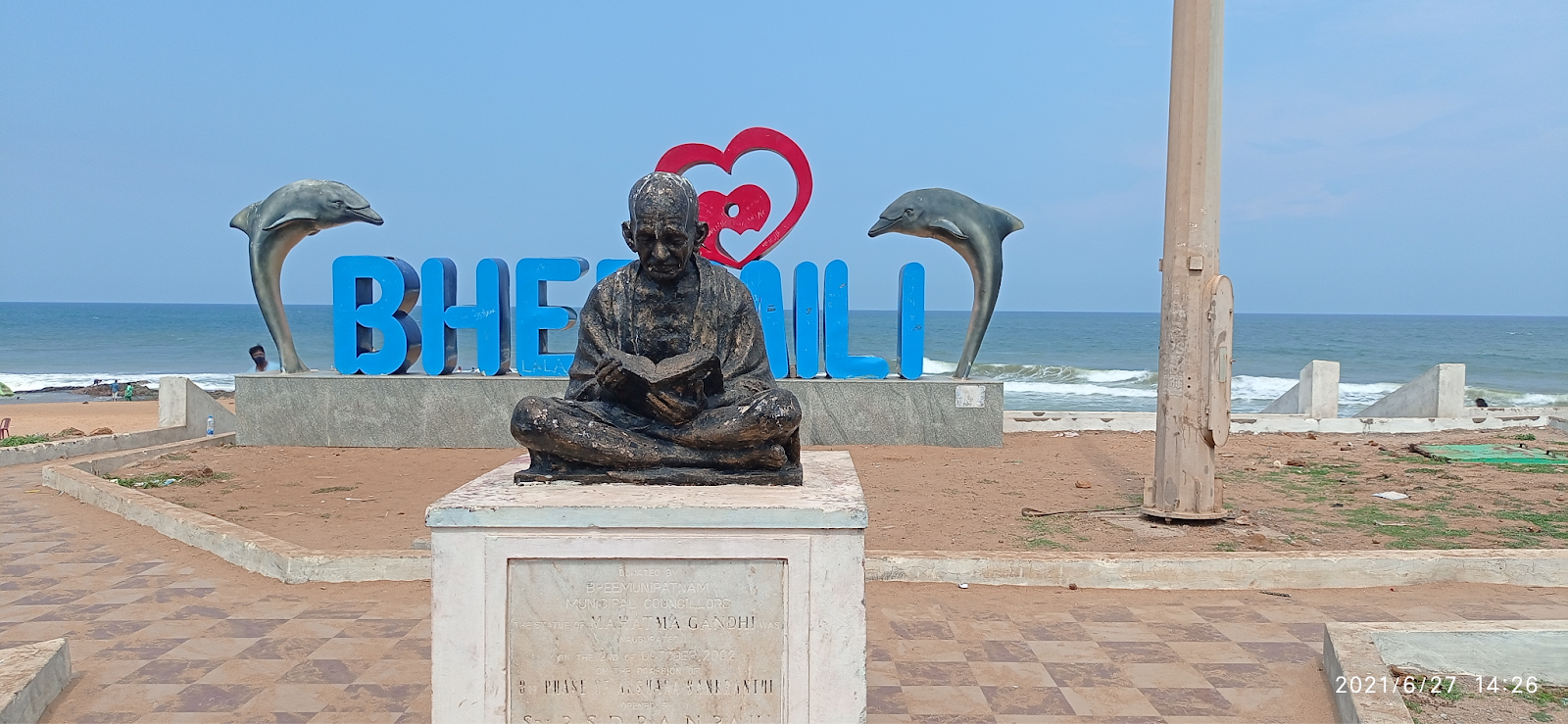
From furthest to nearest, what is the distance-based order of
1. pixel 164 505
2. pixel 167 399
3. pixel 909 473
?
pixel 167 399 → pixel 909 473 → pixel 164 505

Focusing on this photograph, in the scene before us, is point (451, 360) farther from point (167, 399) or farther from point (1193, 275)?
point (1193, 275)

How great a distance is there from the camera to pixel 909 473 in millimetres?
10555

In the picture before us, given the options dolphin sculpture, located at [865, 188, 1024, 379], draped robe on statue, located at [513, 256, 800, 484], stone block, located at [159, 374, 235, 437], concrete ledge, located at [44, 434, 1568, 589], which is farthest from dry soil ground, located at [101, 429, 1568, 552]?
draped robe on statue, located at [513, 256, 800, 484]

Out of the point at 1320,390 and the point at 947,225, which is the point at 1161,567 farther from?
the point at 1320,390

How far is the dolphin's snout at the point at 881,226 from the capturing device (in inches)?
514

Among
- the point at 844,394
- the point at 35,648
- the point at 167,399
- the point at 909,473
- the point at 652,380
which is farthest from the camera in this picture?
the point at 167,399

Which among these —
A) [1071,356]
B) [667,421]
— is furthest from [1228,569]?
[1071,356]

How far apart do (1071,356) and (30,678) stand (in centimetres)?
5155

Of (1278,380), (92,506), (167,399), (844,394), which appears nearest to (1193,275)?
(844,394)

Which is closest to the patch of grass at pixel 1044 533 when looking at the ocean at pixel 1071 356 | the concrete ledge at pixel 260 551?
the concrete ledge at pixel 260 551

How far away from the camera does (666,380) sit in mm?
3617

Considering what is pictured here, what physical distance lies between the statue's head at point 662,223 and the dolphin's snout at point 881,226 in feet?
30.8

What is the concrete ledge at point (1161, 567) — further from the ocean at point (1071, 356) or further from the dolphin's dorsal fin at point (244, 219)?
the ocean at point (1071, 356)

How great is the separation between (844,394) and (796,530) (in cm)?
931
